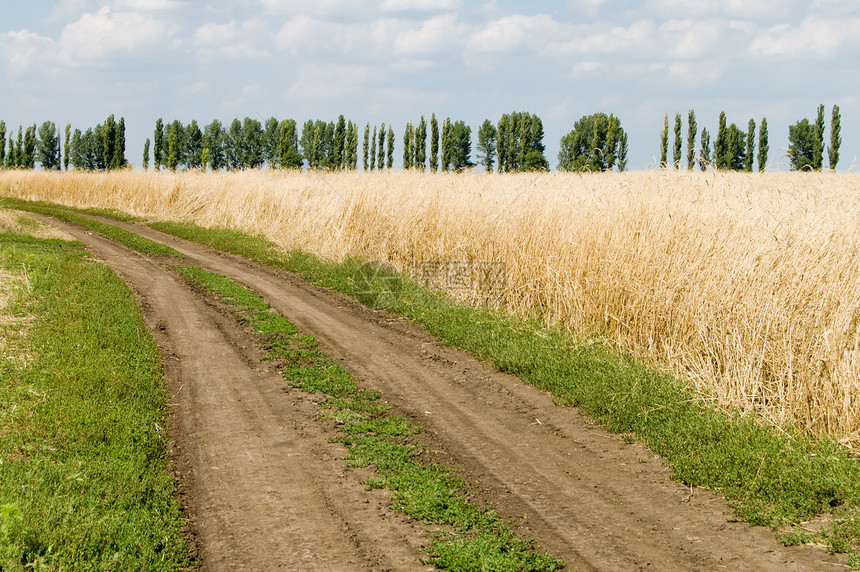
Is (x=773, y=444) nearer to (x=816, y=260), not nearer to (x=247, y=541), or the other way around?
(x=816, y=260)

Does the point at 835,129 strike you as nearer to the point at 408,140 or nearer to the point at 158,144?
the point at 408,140

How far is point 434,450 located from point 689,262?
4.29m

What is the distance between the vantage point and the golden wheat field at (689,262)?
21.7 feet

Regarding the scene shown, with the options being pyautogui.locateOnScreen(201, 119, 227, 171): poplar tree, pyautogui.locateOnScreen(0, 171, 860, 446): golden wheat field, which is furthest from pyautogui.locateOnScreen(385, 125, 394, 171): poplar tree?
pyautogui.locateOnScreen(0, 171, 860, 446): golden wheat field

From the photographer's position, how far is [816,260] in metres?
7.07

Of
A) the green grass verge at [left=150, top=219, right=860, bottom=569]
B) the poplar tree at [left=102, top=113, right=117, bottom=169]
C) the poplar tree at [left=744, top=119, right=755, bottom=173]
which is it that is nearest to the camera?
the green grass verge at [left=150, top=219, right=860, bottom=569]

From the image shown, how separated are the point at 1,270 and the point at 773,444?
12.0 meters

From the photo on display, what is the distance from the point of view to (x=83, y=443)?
18.6 feet

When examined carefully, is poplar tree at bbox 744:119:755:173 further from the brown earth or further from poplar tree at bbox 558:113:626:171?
the brown earth

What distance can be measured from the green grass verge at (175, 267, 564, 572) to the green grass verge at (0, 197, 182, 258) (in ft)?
32.0

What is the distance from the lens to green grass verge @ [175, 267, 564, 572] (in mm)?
4246

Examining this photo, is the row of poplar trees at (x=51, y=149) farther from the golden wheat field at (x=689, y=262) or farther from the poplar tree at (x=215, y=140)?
the golden wheat field at (x=689, y=262)

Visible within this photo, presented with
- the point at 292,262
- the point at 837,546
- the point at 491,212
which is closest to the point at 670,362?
the point at 837,546

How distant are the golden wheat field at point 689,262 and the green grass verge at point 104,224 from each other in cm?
504
